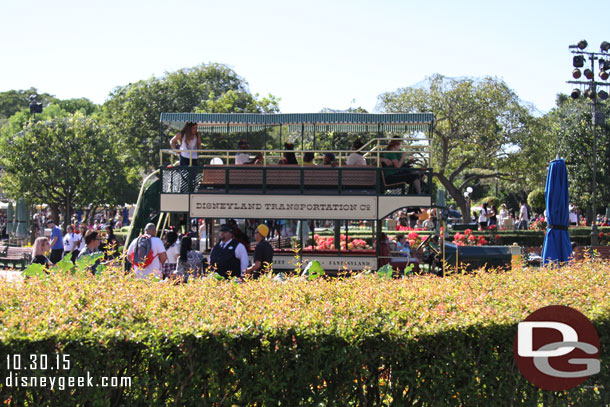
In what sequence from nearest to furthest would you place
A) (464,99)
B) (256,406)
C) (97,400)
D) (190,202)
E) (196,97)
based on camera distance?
(97,400) → (256,406) → (190,202) → (464,99) → (196,97)

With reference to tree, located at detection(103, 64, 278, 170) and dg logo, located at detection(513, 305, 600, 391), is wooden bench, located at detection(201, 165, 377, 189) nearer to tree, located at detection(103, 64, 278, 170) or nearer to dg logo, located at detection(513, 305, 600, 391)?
dg logo, located at detection(513, 305, 600, 391)

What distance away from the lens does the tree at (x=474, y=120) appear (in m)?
37.2

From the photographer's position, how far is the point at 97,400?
15.9ft

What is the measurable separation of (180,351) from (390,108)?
35482mm

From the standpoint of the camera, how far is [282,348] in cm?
499

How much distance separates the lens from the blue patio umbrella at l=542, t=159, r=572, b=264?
1277 cm

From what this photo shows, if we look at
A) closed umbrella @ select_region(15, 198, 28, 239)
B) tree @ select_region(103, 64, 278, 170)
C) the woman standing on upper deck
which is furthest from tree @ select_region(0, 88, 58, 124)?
the woman standing on upper deck

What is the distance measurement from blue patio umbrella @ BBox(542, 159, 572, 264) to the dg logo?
24.5 ft

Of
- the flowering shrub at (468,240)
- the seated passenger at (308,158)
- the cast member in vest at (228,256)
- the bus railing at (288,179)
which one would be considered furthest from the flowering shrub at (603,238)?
the cast member in vest at (228,256)

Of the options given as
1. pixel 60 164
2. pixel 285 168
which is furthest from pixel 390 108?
pixel 285 168

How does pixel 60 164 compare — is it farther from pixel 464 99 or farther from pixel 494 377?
pixel 494 377

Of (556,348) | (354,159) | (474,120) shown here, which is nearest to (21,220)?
(354,159)

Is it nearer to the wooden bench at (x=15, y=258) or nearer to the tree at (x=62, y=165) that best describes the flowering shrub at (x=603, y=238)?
the wooden bench at (x=15, y=258)

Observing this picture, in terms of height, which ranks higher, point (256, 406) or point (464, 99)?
point (464, 99)
